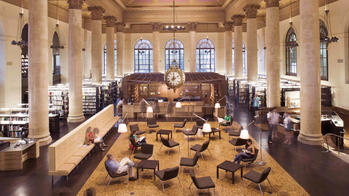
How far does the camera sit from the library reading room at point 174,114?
8.16 m

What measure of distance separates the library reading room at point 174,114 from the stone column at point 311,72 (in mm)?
44

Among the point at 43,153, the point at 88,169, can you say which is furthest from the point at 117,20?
the point at 88,169

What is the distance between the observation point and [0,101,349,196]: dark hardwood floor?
7.57 m

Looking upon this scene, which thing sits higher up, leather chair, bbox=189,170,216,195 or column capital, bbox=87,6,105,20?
column capital, bbox=87,6,105,20

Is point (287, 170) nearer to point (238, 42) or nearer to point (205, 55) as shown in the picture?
point (238, 42)

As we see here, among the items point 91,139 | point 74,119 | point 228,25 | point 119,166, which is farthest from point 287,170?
point 228,25

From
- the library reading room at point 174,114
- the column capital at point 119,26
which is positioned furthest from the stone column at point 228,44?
the column capital at point 119,26

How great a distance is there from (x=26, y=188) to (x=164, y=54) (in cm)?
3161

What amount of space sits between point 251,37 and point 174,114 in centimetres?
953

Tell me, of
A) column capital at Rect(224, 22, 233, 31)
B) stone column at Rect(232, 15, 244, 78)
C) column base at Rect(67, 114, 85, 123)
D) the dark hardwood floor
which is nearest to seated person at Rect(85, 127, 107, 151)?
the dark hardwood floor

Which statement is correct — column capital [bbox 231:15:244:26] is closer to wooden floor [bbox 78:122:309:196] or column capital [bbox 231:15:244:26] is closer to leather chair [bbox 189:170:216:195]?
wooden floor [bbox 78:122:309:196]

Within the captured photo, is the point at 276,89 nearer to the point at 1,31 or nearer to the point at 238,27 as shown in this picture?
the point at 238,27

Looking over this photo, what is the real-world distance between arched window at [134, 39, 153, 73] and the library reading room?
672 centimetres

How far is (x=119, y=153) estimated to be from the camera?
11133 mm
